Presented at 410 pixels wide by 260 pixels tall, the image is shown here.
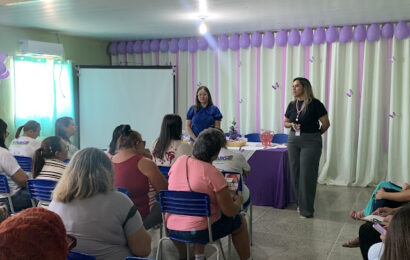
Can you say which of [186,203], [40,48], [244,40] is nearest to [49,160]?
[186,203]

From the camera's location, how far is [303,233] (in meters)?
4.05

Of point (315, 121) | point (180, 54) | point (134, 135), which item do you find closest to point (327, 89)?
point (315, 121)

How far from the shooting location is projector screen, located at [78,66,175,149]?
7035mm

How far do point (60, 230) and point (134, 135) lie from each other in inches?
67.8

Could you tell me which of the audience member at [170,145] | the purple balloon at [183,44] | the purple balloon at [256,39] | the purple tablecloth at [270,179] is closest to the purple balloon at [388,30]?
the purple balloon at [256,39]

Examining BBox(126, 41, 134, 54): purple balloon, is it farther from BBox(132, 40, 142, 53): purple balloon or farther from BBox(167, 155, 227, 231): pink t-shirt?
BBox(167, 155, 227, 231): pink t-shirt

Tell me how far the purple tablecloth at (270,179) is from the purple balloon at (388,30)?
7.87 ft

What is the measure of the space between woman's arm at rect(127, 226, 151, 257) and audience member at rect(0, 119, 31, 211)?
1.91m

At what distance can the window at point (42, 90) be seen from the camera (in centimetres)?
614

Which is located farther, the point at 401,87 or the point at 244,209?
the point at 401,87

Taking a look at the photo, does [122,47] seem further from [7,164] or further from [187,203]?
[187,203]

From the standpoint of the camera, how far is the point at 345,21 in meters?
5.64

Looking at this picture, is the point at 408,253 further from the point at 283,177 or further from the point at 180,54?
the point at 180,54

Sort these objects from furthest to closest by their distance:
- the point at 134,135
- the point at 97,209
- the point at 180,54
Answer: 1. the point at 180,54
2. the point at 134,135
3. the point at 97,209
